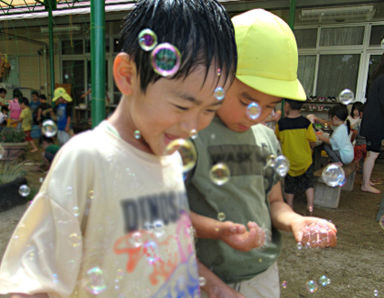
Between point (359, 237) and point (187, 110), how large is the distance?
277cm

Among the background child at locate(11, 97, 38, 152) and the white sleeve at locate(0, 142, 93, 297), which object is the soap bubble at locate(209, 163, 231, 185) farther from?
the background child at locate(11, 97, 38, 152)

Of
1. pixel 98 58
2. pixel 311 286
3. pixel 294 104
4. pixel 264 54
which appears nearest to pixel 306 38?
pixel 294 104

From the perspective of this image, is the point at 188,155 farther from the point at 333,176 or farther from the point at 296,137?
the point at 296,137

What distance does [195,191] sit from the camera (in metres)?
0.83

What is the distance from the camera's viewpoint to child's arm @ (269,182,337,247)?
0.82 meters

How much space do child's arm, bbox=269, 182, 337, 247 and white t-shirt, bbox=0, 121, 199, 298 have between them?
0.34 metres

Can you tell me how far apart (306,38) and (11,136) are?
5.96 metres

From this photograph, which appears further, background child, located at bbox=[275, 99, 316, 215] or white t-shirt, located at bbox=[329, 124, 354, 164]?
white t-shirt, located at bbox=[329, 124, 354, 164]

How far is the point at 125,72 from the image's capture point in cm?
63

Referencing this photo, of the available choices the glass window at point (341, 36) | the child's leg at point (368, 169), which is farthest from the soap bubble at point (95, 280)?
the glass window at point (341, 36)

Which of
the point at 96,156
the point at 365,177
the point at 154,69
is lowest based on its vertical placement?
the point at 365,177

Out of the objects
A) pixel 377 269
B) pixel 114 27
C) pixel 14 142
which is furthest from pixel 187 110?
pixel 114 27

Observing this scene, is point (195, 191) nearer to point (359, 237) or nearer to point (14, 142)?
point (359, 237)

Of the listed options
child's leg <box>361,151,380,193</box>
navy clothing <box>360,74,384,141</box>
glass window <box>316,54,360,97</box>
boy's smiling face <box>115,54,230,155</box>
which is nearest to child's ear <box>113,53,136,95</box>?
boy's smiling face <box>115,54,230,155</box>
